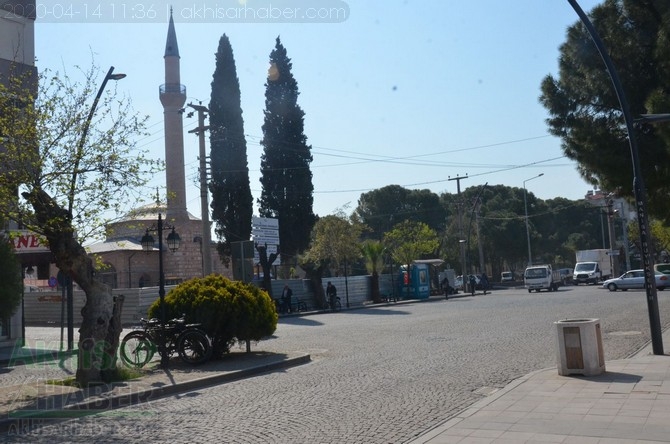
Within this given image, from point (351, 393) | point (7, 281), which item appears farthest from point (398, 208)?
point (351, 393)

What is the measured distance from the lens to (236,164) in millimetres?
41156

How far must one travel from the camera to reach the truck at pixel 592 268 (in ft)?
196

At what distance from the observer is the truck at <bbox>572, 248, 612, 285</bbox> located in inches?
2355

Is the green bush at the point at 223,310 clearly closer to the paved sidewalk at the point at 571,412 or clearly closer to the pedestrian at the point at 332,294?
the paved sidewalk at the point at 571,412

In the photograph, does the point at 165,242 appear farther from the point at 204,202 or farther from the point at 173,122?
the point at 204,202

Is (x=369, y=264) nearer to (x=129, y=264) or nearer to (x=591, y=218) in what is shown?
(x=129, y=264)

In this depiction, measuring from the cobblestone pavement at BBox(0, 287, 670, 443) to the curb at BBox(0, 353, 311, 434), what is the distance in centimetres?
30

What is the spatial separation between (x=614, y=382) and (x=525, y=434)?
11.7 feet

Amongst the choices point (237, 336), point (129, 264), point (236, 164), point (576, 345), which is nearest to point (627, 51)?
point (576, 345)

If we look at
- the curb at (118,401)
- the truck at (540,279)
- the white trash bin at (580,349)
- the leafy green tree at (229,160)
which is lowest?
the curb at (118,401)

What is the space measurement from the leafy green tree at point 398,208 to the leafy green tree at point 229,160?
4015 centimetres

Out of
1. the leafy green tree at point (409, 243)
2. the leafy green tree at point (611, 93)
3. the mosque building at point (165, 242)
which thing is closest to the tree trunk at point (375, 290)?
the leafy green tree at point (409, 243)

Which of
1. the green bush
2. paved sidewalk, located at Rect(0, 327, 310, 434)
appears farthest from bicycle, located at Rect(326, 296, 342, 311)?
the green bush

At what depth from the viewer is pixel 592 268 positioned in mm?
59812
